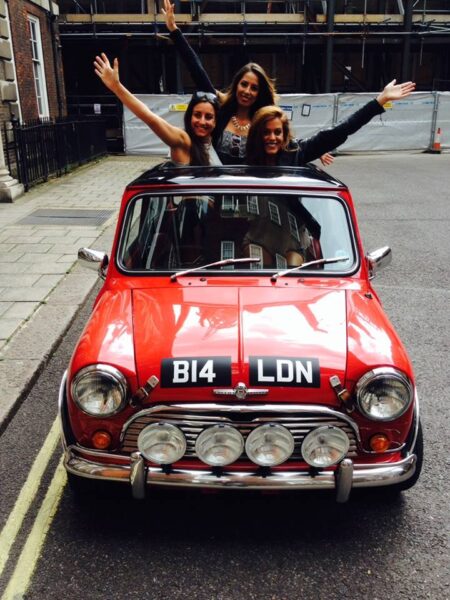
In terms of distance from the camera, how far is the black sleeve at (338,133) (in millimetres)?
4363

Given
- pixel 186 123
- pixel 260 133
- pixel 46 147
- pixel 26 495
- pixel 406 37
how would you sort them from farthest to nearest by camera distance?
1. pixel 406 37
2. pixel 46 147
3. pixel 186 123
4. pixel 260 133
5. pixel 26 495

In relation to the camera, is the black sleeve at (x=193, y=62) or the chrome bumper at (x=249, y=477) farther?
the black sleeve at (x=193, y=62)

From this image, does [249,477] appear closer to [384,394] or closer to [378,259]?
[384,394]

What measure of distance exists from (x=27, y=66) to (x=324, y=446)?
54.3ft

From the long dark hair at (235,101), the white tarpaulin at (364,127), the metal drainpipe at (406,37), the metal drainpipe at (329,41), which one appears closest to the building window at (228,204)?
the long dark hair at (235,101)

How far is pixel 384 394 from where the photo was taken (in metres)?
2.57

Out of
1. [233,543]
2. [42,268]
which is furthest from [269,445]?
[42,268]

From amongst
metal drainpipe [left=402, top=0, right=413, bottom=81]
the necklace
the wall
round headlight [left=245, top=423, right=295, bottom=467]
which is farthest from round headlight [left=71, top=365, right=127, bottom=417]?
metal drainpipe [left=402, top=0, right=413, bottom=81]

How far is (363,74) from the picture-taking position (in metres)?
27.9

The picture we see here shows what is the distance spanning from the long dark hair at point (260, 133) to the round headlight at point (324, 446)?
7.35ft

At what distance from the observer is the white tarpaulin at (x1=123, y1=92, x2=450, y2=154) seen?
2189 centimetres

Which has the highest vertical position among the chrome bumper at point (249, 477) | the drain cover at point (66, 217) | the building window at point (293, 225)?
the building window at point (293, 225)

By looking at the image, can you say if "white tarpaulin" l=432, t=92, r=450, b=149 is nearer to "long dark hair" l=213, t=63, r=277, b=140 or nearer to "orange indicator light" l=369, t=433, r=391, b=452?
"long dark hair" l=213, t=63, r=277, b=140

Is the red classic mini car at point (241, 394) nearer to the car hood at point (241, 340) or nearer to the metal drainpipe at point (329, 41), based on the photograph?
the car hood at point (241, 340)
